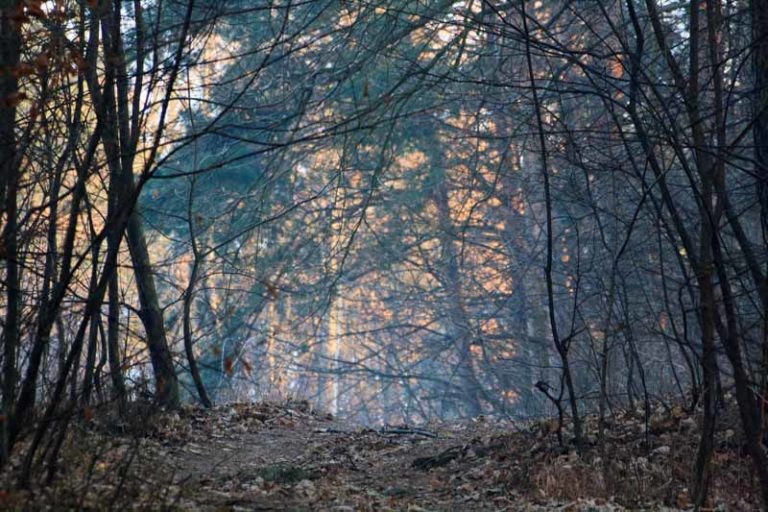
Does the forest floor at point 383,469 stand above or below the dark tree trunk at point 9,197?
below

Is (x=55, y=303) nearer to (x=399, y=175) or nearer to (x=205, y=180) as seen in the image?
(x=205, y=180)

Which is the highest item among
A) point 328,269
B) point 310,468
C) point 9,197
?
point 328,269

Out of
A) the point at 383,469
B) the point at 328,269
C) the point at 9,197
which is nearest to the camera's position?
the point at 9,197

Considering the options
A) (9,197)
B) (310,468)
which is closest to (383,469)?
(310,468)

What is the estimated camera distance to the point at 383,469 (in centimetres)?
825

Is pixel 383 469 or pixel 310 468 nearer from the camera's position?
pixel 310 468

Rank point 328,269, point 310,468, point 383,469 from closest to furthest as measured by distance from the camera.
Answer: point 310,468
point 383,469
point 328,269

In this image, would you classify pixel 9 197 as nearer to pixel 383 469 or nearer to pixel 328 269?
pixel 383 469

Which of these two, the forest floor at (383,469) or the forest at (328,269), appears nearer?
the forest at (328,269)

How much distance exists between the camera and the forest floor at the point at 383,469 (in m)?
4.82

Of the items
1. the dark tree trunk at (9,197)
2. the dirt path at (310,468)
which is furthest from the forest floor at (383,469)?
the dark tree trunk at (9,197)

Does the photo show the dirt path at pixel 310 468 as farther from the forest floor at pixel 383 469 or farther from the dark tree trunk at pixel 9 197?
the dark tree trunk at pixel 9 197

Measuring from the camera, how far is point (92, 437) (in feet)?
20.6

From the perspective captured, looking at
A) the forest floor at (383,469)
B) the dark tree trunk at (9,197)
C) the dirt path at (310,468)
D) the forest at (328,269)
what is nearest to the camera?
the dark tree trunk at (9,197)
